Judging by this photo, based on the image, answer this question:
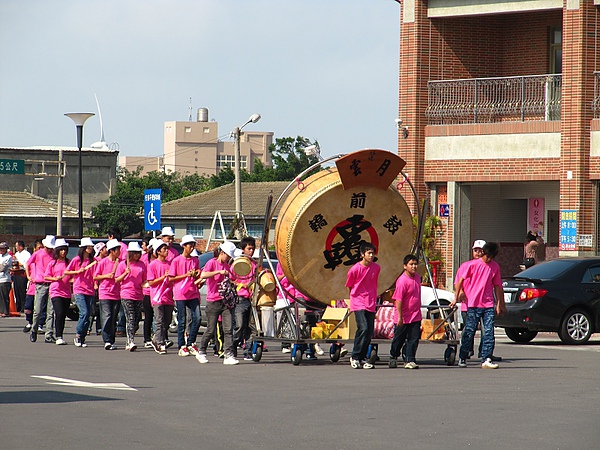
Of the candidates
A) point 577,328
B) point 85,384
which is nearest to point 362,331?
point 85,384

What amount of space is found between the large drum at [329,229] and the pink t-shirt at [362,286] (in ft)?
4.92

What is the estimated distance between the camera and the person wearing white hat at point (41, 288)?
22.1 m

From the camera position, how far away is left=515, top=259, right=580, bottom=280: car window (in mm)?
21906

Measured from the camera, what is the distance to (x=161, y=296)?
64.3 ft

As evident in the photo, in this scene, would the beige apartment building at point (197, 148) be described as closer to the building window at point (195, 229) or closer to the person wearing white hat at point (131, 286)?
the building window at point (195, 229)

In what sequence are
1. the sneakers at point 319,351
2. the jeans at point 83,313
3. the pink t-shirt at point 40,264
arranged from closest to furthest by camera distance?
Answer: the sneakers at point 319,351
the jeans at point 83,313
the pink t-shirt at point 40,264

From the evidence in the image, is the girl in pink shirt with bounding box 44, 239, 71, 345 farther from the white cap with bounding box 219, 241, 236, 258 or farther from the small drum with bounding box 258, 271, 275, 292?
the small drum with bounding box 258, 271, 275, 292

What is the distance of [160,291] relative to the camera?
19.7 meters

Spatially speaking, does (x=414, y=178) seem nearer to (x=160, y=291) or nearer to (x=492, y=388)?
(x=160, y=291)

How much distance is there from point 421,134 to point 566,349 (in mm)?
14297

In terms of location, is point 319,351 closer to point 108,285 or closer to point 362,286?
point 362,286

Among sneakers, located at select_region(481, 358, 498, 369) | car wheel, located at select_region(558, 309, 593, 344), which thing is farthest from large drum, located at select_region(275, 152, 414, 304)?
car wheel, located at select_region(558, 309, 593, 344)

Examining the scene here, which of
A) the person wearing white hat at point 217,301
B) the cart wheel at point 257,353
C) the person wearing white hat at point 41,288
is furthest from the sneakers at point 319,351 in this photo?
the person wearing white hat at point 41,288

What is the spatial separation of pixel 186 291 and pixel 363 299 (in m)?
3.54
